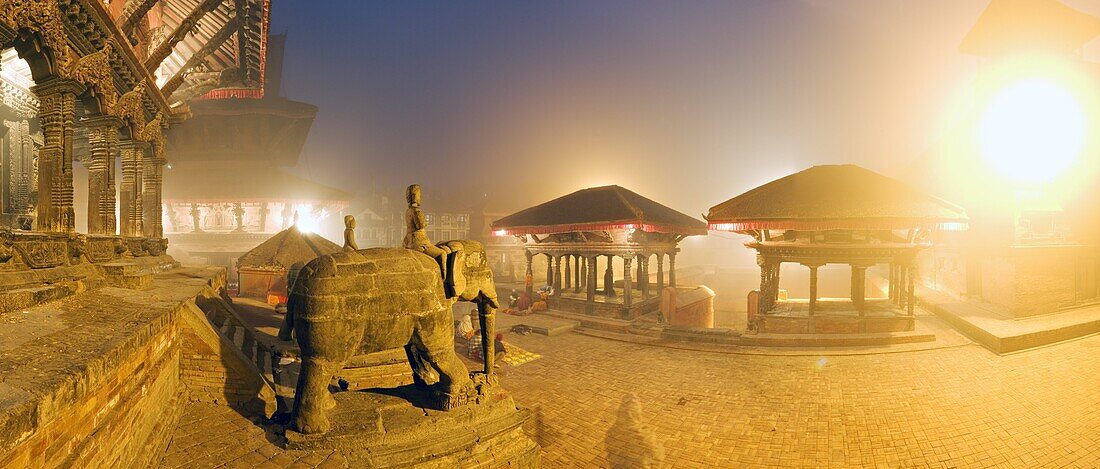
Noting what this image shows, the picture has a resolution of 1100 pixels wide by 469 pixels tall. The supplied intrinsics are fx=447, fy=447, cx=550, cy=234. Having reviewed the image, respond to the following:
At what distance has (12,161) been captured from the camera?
31.7 feet

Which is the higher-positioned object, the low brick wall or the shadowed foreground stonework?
the low brick wall

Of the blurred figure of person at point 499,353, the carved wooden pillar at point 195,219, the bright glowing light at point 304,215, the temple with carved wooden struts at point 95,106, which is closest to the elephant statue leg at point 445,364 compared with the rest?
the temple with carved wooden struts at point 95,106

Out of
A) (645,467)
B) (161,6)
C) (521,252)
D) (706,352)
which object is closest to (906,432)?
(645,467)

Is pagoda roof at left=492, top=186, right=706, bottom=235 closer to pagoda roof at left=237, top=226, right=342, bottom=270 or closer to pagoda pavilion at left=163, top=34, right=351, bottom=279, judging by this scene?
pagoda roof at left=237, top=226, right=342, bottom=270

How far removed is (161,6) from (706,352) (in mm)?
19846

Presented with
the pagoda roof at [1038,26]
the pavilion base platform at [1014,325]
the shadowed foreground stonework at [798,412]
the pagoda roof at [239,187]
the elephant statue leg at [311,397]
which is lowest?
the shadowed foreground stonework at [798,412]

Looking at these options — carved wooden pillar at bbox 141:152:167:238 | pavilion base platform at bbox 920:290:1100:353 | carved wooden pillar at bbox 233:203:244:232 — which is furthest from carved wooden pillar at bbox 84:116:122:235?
carved wooden pillar at bbox 233:203:244:232

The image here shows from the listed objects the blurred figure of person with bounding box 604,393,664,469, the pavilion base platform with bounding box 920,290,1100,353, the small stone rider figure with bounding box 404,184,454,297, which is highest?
the small stone rider figure with bounding box 404,184,454,297

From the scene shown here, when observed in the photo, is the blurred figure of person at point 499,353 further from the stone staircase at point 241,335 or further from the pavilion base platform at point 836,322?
the pavilion base platform at point 836,322

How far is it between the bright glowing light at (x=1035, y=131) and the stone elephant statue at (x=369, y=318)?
62.8 ft

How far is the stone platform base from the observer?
14.4 feet

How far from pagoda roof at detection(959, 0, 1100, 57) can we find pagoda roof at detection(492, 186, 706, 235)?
12814mm

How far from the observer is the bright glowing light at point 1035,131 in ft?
48.4

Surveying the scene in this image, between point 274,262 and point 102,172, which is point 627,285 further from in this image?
point 102,172
